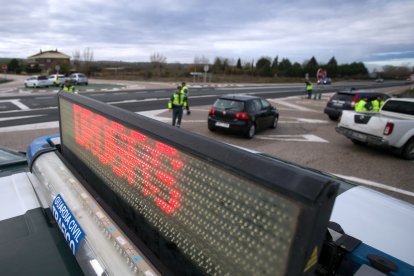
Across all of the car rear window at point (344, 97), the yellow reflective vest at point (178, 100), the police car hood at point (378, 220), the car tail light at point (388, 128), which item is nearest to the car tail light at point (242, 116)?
the yellow reflective vest at point (178, 100)

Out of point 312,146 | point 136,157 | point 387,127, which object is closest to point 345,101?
point 312,146

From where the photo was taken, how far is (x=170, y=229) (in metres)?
1.30

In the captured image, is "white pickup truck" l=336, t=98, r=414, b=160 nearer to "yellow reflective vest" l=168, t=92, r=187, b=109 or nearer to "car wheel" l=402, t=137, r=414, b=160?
"car wheel" l=402, t=137, r=414, b=160

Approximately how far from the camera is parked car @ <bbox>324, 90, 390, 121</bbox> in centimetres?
1329

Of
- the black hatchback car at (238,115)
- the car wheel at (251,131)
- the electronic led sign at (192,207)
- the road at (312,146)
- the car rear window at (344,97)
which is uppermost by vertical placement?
the electronic led sign at (192,207)

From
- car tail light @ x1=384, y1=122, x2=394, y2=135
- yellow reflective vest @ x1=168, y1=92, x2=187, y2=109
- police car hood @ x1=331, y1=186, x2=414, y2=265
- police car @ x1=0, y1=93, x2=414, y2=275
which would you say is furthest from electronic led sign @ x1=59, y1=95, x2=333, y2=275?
yellow reflective vest @ x1=168, y1=92, x2=187, y2=109

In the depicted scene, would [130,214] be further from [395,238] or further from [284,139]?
[284,139]

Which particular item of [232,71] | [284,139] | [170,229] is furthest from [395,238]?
[232,71]

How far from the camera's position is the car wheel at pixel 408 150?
768 centimetres

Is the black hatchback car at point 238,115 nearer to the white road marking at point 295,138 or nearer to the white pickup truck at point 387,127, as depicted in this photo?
the white road marking at point 295,138

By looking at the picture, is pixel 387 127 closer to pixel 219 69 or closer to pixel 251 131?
pixel 251 131

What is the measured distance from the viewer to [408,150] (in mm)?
7723

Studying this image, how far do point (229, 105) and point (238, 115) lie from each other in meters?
0.60

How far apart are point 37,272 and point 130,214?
0.50m
